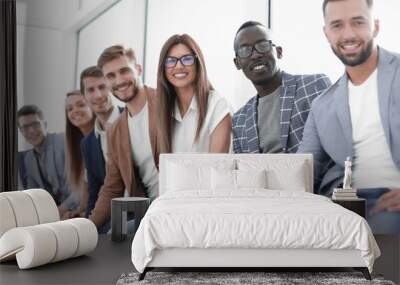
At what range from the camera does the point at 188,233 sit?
4.29 metres

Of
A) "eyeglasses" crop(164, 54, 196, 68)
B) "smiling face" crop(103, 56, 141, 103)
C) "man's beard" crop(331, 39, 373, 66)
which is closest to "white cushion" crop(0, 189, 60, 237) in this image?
"smiling face" crop(103, 56, 141, 103)

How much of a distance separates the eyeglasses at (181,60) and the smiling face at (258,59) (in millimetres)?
554

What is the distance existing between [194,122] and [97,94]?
122 cm

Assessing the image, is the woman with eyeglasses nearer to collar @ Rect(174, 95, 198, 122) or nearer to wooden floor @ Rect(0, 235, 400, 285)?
collar @ Rect(174, 95, 198, 122)

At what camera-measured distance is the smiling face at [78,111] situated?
6.97 metres

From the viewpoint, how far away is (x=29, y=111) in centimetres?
703

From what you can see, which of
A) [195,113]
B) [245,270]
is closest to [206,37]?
[195,113]

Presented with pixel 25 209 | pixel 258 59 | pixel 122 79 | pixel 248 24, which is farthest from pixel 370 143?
pixel 25 209

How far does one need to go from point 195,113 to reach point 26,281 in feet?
9.95

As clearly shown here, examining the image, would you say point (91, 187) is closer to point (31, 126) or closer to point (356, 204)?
point (31, 126)

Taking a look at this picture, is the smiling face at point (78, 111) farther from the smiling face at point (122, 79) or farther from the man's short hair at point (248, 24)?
the man's short hair at point (248, 24)

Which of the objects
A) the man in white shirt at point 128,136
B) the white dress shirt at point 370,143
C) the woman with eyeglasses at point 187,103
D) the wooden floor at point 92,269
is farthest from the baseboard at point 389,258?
the man in white shirt at point 128,136

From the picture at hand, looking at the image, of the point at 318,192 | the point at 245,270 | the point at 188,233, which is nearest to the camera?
the point at 188,233

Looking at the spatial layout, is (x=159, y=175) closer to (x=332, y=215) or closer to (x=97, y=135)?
(x=97, y=135)
